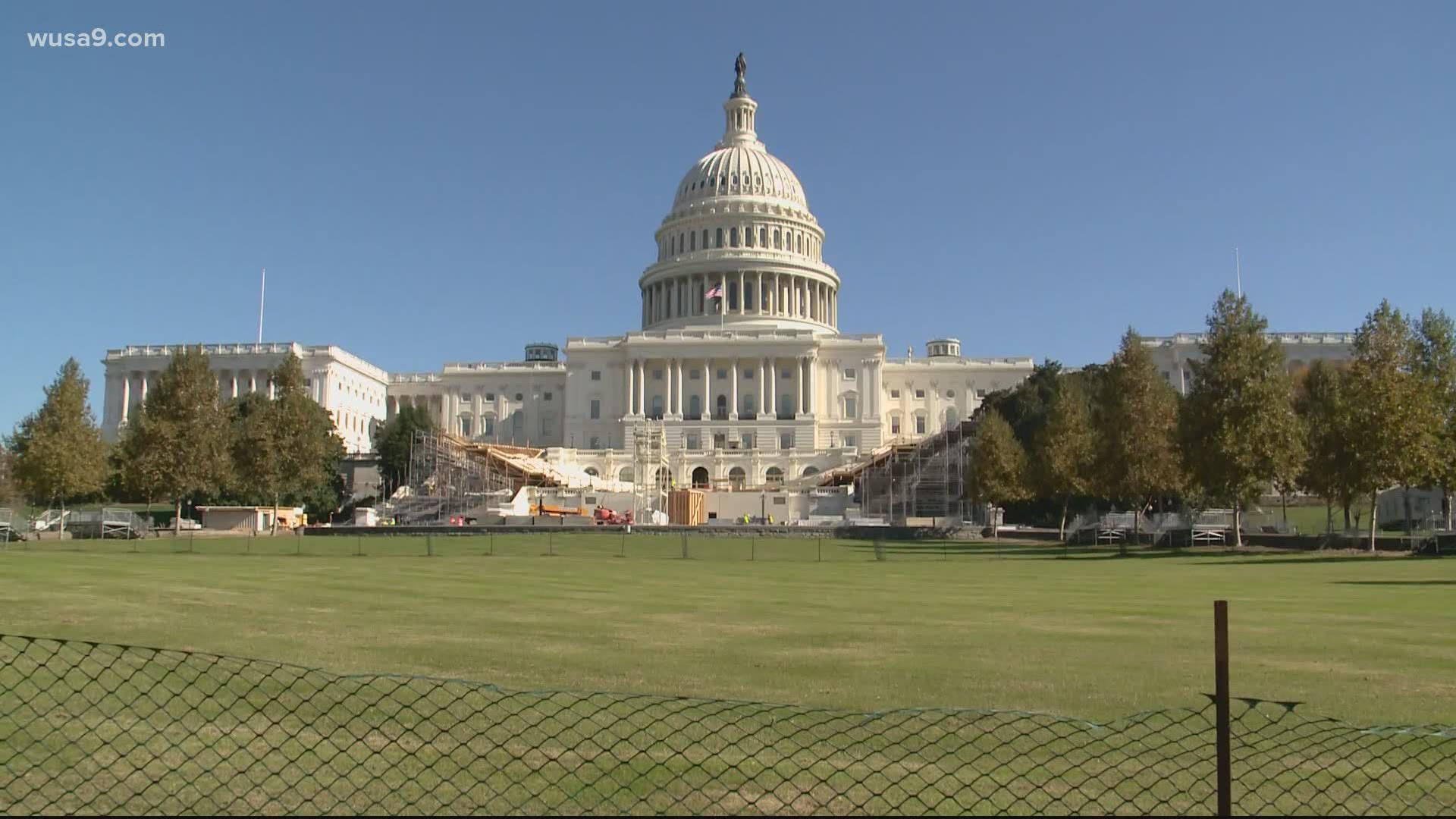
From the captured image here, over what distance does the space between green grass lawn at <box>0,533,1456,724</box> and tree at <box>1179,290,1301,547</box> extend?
52.7 feet

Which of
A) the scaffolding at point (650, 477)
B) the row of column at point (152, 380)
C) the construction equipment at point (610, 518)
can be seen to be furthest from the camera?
the row of column at point (152, 380)

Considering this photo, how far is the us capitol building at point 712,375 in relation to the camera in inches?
6102

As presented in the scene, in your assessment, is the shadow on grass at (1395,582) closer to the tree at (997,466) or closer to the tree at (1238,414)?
the tree at (1238,414)

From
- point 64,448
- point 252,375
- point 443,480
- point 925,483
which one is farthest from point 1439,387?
point 252,375

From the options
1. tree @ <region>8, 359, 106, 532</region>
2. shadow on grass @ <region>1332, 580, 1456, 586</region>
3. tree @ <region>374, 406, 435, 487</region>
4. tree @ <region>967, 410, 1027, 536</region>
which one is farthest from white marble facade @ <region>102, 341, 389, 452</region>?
shadow on grass @ <region>1332, 580, 1456, 586</region>

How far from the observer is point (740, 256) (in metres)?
177

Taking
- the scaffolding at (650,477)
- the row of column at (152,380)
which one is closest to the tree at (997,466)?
the scaffolding at (650,477)

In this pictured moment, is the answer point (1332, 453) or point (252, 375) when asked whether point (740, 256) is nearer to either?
point (252, 375)

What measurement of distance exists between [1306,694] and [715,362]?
147241mm

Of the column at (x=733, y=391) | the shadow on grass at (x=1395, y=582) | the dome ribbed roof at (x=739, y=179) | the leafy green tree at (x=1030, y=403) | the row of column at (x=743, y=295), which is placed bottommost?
the shadow on grass at (x=1395, y=582)

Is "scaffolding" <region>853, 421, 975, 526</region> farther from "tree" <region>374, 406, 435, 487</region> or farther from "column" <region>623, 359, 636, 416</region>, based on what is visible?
"tree" <region>374, 406, 435, 487</region>

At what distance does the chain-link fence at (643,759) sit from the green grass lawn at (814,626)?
138 centimetres

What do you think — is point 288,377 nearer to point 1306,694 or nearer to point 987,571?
point 987,571

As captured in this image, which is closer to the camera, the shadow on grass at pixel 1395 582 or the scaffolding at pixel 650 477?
the shadow on grass at pixel 1395 582
